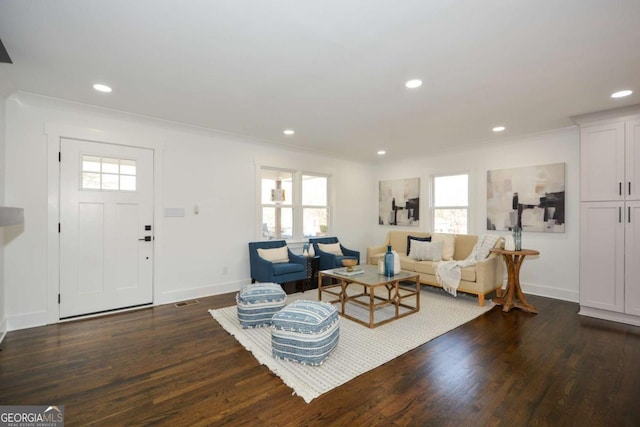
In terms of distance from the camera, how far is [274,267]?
4.44 meters

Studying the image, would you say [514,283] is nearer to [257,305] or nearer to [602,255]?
[602,255]

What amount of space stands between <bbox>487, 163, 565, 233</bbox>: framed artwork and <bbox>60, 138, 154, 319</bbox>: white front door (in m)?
5.47

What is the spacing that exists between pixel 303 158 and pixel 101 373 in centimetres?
440

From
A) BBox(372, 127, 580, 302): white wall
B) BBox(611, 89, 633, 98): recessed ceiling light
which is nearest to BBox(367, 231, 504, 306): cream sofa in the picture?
BBox(372, 127, 580, 302): white wall

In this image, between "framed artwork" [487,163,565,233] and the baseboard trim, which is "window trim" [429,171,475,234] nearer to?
"framed artwork" [487,163,565,233]

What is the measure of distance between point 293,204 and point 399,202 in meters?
2.44

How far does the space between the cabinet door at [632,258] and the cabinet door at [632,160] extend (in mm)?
141

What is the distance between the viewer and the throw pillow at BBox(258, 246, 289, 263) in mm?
4789

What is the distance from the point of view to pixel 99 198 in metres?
3.68

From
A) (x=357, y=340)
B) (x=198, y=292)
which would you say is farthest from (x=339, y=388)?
(x=198, y=292)

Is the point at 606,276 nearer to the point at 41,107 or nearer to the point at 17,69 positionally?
the point at 17,69

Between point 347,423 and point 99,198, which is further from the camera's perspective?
point 99,198

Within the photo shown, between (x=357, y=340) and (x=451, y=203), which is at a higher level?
(x=451, y=203)

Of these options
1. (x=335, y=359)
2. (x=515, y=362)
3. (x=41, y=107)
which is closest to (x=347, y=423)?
(x=335, y=359)
